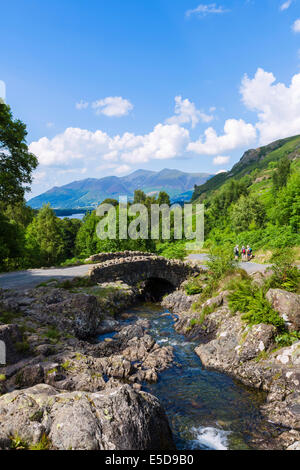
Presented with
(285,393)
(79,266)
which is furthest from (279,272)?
(79,266)

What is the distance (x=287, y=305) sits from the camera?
1416cm

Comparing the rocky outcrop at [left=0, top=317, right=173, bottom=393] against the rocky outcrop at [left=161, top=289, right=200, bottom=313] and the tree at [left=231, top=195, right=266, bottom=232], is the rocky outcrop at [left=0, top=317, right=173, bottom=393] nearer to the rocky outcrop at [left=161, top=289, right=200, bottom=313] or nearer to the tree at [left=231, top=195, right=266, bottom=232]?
the rocky outcrop at [left=161, top=289, right=200, bottom=313]

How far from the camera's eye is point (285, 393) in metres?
10.9

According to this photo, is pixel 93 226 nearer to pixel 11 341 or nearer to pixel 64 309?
pixel 64 309

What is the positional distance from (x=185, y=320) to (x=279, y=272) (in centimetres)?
706

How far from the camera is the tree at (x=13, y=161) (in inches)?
938

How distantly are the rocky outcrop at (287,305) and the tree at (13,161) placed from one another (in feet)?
70.9

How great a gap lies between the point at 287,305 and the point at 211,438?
7524 millimetres

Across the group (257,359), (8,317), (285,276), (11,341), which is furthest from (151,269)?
(11,341)

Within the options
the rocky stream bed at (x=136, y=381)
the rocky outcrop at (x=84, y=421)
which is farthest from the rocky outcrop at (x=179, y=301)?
the rocky outcrop at (x=84, y=421)

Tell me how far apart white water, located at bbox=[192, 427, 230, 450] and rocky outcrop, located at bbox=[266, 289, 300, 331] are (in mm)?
6412

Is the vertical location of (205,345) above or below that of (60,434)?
below

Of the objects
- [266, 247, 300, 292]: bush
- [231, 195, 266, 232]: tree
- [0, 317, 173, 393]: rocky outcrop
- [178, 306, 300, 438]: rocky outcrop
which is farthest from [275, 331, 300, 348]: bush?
[231, 195, 266, 232]: tree
